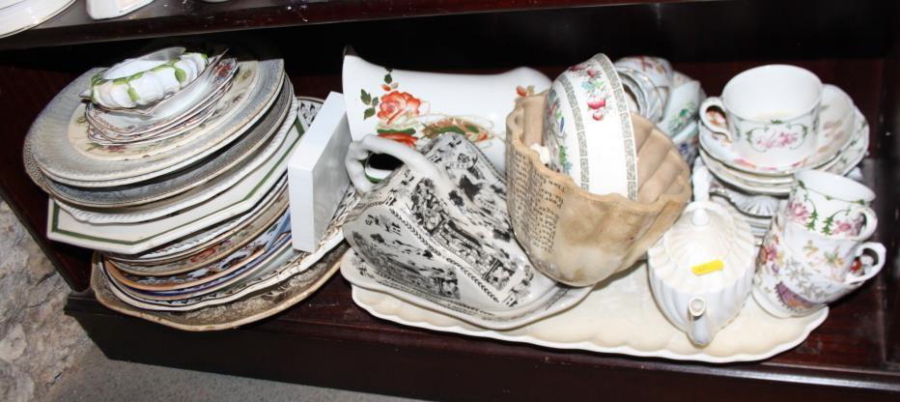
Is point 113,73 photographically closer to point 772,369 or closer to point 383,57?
point 383,57

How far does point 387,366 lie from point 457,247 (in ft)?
0.59

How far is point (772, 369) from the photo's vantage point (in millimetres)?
720

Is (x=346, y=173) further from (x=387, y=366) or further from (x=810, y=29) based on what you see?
(x=810, y=29)

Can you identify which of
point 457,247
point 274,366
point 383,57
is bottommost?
point 274,366

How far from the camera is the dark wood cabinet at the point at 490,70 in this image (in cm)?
70

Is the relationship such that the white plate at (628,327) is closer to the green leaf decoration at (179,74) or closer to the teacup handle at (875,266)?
the teacup handle at (875,266)

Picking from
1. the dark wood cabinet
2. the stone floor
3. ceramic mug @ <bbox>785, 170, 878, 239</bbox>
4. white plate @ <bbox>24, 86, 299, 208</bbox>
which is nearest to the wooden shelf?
the dark wood cabinet

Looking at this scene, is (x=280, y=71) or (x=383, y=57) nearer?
(x=280, y=71)

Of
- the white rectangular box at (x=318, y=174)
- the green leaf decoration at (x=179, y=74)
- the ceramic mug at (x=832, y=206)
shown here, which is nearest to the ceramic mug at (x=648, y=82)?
the ceramic mug at (x=832, y=206)

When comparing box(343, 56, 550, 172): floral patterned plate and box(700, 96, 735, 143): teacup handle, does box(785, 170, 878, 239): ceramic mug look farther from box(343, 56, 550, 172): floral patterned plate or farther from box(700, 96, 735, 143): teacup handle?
box(343, 56, 550, 172): floral patterned plate

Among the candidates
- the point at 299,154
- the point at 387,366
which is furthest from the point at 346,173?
the point at 387,366

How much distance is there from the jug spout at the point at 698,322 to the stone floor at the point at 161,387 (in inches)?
13.4

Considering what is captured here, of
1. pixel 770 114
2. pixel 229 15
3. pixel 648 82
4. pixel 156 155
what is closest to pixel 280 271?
pixel 156 155

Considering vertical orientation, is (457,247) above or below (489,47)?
below
